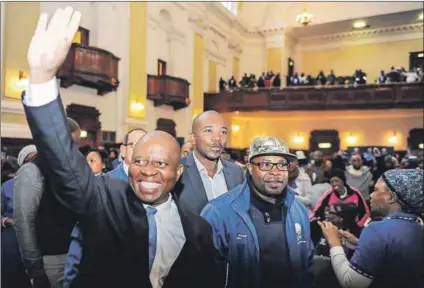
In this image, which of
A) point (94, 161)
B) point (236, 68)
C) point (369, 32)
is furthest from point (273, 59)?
point (94, 161)

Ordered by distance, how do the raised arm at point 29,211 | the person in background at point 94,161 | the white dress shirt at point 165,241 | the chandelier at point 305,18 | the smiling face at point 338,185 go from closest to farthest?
the white dress shirt at point 165,241 → the raised arm at point 29,211 → the person in background at point 94,161 → the smiling face at point 338,185 → the chandelier at point 305,18

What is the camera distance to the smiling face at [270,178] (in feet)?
7.22

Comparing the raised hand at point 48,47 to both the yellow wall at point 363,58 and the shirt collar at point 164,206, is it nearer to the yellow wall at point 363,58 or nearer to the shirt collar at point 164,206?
the shirt collar at point 164,206

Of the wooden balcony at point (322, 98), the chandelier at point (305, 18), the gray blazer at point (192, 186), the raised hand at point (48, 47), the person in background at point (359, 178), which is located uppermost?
the chandelier at point (305, 18)

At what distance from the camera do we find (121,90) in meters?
12.3

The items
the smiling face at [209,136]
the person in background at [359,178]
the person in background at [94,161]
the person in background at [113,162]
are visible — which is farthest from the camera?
the person in background at [359,178]

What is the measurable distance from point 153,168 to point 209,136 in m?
1.36

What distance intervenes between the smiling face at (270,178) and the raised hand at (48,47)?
50.2 inches

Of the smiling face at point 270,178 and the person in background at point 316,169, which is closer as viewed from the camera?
the smiling face at point 270,178

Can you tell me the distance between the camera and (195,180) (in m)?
2.76

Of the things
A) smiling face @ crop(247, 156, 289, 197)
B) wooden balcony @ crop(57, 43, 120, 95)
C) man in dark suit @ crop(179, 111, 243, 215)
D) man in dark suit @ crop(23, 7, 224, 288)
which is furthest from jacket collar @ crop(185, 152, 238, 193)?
wooden balcony @ crop(57, 43, 120, 95)

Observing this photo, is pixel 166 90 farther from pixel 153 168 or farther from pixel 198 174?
pixel 153 168

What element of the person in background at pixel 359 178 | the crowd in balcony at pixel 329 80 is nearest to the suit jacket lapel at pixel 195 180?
the person in background at pixel 359 178

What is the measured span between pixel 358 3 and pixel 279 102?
689cm
